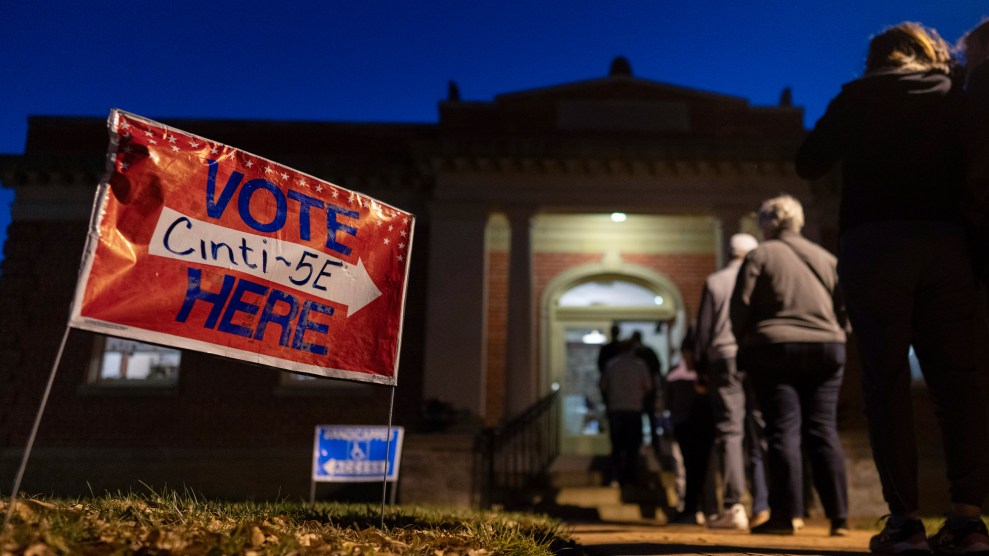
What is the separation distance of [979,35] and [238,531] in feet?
10.4

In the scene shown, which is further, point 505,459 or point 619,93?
point 619,93

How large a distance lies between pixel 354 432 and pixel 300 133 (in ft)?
27.3

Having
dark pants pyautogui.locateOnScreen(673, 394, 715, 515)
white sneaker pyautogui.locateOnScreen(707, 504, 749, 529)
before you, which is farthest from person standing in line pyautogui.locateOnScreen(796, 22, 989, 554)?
dark pants pyautogui.locateOnScreen(673, 394, 715, 515)

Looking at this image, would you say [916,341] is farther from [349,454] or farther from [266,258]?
[349,454]

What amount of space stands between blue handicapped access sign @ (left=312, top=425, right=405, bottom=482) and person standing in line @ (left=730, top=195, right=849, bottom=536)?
13.9ft

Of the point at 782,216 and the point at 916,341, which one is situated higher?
the point at 782,216

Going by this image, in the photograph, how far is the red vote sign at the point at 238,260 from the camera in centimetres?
252

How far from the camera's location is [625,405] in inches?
322

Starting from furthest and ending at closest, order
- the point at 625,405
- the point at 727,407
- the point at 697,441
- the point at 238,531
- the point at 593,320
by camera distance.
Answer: the point at 593,320, the point at 625,405, the point at 697,441, the point at 727,407, the point at 238,531

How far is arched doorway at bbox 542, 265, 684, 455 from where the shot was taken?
14.4 meters

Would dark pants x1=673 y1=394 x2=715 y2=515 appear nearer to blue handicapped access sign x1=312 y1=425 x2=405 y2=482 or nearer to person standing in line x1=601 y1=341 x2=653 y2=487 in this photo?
person standing in line x1=601 y1=341 x2=653 y2=487

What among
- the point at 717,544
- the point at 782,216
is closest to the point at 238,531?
the point at 717,544

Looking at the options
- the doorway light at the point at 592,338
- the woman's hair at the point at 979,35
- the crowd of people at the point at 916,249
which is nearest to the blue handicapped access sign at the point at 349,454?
the crowd of people at the point at 916,249

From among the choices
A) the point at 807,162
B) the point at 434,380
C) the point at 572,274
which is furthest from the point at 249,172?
the point at 572,274
